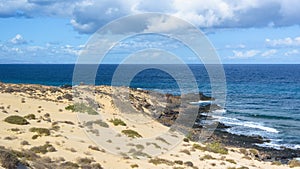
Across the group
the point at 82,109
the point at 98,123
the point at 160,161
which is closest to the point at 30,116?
the point at 98,123

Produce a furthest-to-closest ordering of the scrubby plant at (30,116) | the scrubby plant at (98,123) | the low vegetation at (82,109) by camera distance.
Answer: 1. the low vegetation at (82,109)
2. the scrubby plant at (98,123)
3. the scrubby plant at (30,116)

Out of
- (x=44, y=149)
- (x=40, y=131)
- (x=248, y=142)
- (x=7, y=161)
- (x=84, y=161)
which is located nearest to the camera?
(x=7, y=161)

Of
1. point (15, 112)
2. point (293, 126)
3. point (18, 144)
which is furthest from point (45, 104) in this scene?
point (293, 126)

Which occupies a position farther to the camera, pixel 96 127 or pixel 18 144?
pixel 96 127

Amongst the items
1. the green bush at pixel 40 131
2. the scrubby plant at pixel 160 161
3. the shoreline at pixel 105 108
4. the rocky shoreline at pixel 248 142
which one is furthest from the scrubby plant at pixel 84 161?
the rocky shoreline at pixel 248 142

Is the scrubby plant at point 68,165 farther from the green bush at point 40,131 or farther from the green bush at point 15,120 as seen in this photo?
the green bush at point 15,120

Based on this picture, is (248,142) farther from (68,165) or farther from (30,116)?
(68,165)

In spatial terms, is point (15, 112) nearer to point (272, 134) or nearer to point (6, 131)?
point (6, 131)

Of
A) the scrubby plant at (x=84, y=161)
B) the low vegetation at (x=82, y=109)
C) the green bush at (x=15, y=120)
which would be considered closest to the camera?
the scrubby plant at (x=84, y=161)

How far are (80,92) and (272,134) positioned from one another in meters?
30.9

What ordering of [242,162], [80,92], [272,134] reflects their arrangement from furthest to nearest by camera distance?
[80,92] → [272,134] → [242,162]

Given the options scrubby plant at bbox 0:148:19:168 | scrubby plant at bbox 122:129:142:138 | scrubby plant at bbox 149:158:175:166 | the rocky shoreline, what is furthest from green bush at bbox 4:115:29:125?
the rocky shoreline

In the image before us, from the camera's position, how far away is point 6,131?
2931 cm

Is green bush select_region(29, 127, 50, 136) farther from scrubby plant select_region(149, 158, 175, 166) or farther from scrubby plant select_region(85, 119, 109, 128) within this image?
scrubby plant select_region(149, 158, 175, 166)
